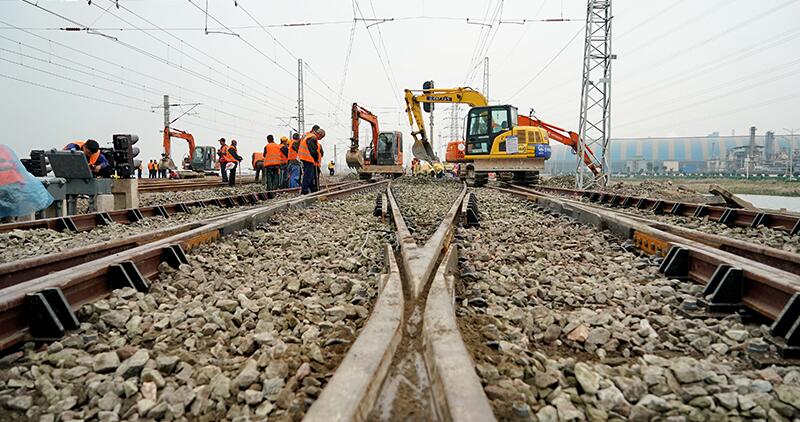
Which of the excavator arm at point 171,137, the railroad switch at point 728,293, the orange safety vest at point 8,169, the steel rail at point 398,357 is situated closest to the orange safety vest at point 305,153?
the orange safety vest at point 8,169

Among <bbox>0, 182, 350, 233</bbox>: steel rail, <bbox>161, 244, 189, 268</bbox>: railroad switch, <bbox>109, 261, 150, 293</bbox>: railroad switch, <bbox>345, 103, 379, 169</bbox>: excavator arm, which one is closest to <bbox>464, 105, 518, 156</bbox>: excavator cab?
<bbox>345, 103, 379, 169</bbox>: excavator arm

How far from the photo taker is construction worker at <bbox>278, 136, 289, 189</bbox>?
47.5 ft

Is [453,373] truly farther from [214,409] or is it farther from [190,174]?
[190,174]

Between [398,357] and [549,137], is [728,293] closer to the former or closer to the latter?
[398,357]

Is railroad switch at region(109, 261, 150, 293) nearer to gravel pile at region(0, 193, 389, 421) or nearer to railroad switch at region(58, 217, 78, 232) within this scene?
gravel pile at region(0, 193, 389, 421)

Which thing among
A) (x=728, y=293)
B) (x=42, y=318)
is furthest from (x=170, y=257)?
(x=728, y=293)

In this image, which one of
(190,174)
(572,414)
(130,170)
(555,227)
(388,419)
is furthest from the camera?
(190,174)

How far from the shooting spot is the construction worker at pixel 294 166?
12927 mm

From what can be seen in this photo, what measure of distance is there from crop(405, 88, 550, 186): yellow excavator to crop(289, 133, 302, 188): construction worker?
247 inches

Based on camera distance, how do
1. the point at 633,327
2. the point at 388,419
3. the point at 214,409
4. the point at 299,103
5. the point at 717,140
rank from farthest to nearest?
the point at 717,140 < the point at 299,103 < the point at 633,327 < the point at 214,409 < the point at 388,419

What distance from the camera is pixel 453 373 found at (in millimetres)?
1395

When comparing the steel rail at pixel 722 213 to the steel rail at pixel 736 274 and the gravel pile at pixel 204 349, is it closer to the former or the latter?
the steel rail at pixel 736 274

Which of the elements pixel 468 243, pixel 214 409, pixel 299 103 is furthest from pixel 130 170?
pixel 299 103

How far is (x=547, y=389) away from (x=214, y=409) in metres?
1.19
